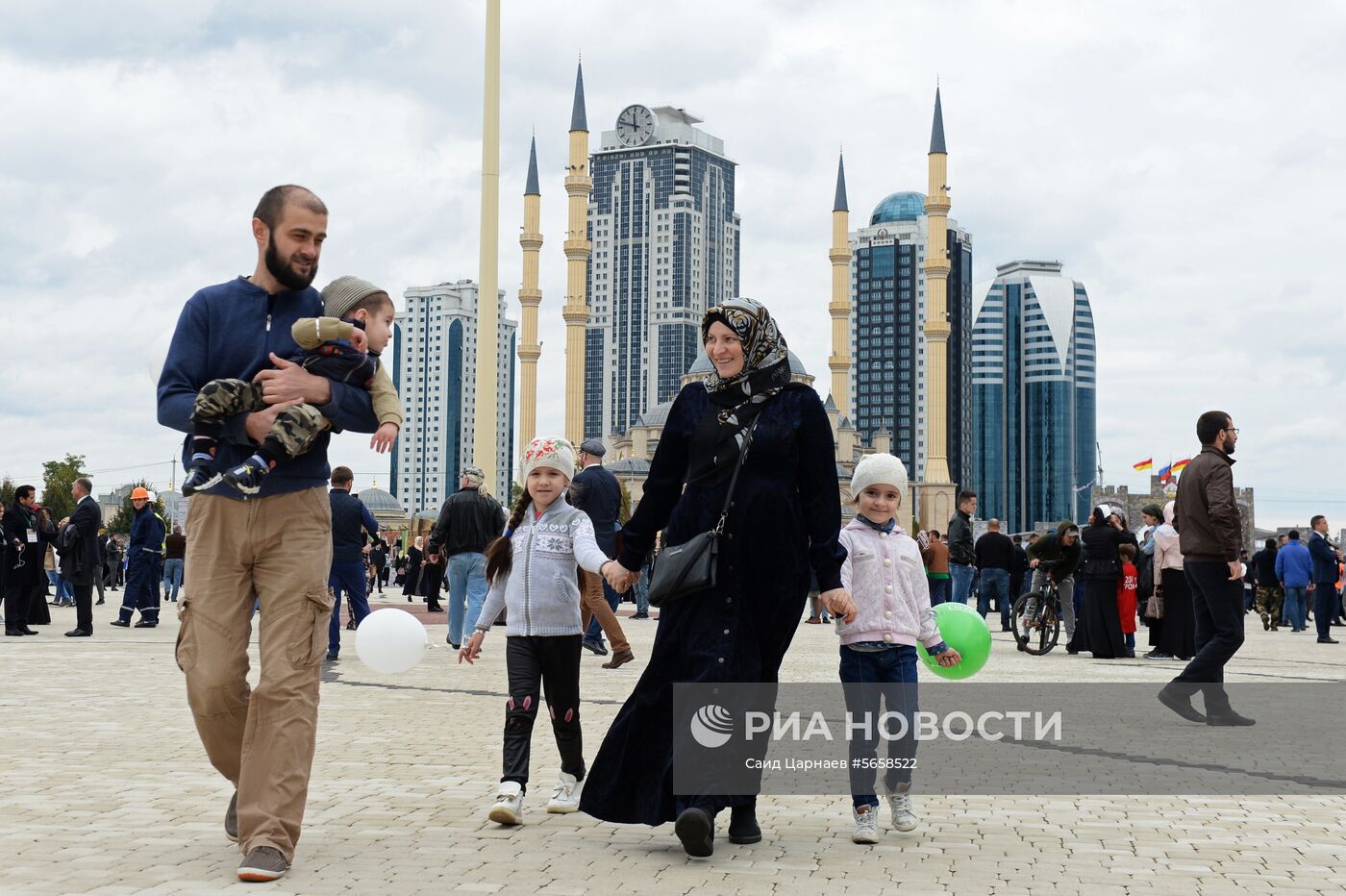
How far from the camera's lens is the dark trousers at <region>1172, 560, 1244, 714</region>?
8812 mm

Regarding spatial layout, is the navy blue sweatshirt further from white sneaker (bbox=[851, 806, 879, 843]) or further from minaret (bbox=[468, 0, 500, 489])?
minaret (bbox=[468, 0, 500, 489])

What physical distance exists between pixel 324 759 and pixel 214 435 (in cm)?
297

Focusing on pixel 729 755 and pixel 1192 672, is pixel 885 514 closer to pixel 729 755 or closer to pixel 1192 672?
pixel 729 755

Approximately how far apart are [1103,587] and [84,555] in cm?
1152

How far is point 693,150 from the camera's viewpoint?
147250 millimetres

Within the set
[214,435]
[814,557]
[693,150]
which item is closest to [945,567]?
[814,557]

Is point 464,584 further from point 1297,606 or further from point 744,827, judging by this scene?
point 1297,606

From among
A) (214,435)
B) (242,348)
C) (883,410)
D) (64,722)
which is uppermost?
(883,410)

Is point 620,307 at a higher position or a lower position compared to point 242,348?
higher

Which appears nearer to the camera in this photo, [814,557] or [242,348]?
[242,348]

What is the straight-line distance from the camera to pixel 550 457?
5.96 meters

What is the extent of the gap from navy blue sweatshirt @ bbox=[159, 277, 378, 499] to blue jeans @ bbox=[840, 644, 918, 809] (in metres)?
2.10

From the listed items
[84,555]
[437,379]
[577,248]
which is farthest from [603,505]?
[437,379]

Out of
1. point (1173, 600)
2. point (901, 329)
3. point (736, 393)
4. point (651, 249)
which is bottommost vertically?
point (1173, 600)
